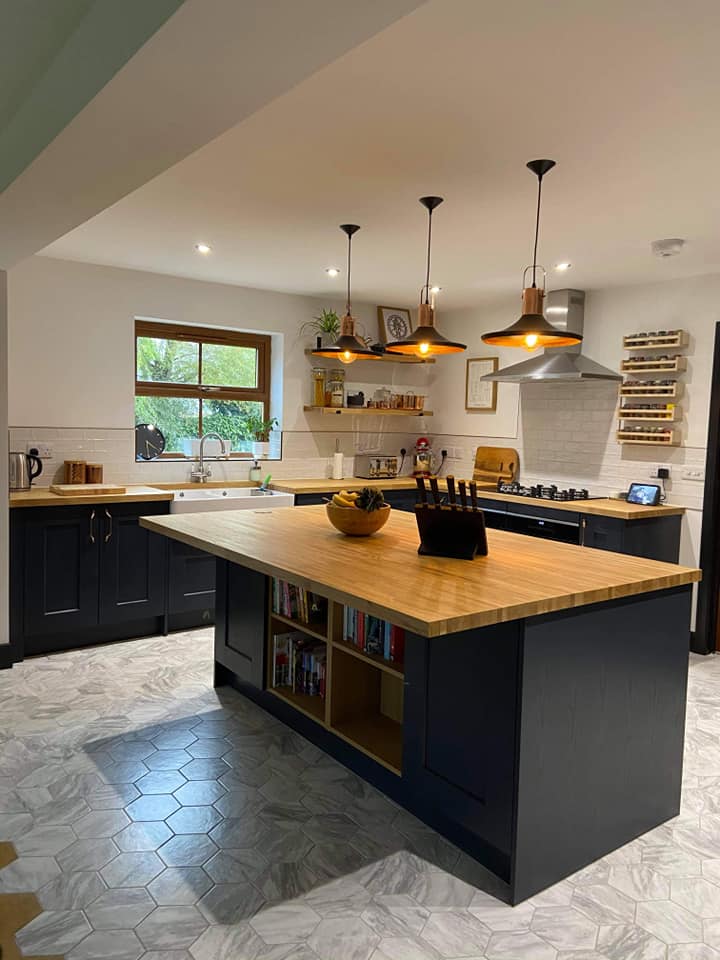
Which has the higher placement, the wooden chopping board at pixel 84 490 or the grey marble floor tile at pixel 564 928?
the wooden chopping board at pixel 84 490

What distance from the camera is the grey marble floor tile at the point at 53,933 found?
76.3 inches

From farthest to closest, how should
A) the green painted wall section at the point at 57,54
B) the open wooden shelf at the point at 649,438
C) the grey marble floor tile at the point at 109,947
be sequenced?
1. the open wooden shelf at the point at 649,438
2. the grey marble floor tile at the point at 109,947
3. the green painted wall section at the point at 57,54

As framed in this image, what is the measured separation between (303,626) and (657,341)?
3239mm

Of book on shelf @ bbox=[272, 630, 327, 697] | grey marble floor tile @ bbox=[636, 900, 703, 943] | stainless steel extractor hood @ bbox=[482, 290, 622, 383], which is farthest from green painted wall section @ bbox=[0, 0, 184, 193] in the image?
stainless steel extractor hood @ bbox=[482, 290, 622, 383]

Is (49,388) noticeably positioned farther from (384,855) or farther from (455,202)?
(384,855)

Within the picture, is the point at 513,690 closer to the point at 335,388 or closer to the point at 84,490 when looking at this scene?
the point at 84,490

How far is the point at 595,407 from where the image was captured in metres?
5.34

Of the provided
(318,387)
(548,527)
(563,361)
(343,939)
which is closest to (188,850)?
(343,939)

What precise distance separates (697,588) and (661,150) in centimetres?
305

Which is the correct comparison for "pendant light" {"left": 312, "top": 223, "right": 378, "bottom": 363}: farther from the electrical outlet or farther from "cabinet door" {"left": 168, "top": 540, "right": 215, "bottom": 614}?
the electrical outlet

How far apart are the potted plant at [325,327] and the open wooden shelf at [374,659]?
3.48 meters

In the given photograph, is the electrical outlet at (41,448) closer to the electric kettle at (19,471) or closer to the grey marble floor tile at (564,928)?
the electric kettle at (19,471)

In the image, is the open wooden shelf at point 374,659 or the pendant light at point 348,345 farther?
the pendant light at point 348,345

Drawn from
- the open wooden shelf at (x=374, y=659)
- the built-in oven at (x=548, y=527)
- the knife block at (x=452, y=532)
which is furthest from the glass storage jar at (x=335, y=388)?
the open wooden shelf at (x=374, y=659)
